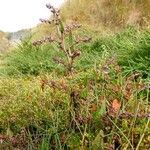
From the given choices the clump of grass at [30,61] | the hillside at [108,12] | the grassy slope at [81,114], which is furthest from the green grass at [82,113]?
the hillside at [108,12]

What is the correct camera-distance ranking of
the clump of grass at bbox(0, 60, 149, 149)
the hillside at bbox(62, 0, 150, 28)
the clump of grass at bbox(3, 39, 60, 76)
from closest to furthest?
the clump of grass at bbox(0, 60, 149, 149)
the clump of grass at bbox(3, 39, 60, 76)
the hillside at bbox(62, 0, 150, 28)

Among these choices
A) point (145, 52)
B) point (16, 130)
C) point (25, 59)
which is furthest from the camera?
point (25, 59)

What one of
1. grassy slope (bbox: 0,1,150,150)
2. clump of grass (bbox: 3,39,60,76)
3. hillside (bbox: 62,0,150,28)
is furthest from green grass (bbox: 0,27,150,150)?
hillside (bbox: 62,0,150,28)

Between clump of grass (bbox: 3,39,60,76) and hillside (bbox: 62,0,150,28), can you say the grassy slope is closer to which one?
clump of grass (bbox: 3,39,60,76)

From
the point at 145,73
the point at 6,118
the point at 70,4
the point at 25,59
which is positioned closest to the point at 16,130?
the point at 6,118

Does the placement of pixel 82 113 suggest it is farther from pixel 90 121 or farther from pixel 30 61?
pixel 30 61

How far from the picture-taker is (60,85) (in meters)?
4.25

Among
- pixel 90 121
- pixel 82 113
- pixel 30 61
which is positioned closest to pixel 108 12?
pixel 30 61

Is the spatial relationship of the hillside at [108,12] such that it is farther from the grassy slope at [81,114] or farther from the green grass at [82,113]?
the grassy slope at [81,114]

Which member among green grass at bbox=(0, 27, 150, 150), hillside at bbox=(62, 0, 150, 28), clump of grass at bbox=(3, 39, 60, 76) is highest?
hillside at bbox=(62, 0, 150, 28)

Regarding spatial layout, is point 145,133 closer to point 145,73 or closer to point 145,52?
point 145,73

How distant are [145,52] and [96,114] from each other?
10.7 feet

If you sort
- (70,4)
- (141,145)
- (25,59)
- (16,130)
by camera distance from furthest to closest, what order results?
(70,4), (25,59), (16,130), (141,145)

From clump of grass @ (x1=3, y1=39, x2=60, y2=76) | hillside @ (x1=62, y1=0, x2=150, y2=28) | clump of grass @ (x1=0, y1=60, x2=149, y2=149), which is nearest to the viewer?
clump of grass @ (x1=0, y1=60, x2=149, y2=149)
